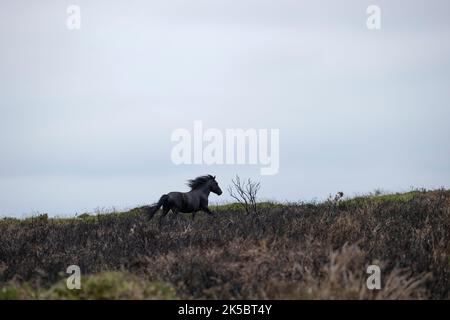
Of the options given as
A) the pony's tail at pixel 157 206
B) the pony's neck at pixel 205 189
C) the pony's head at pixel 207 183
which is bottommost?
the pony's tail at pixel 157 206

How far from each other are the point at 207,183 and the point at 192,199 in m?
1.44

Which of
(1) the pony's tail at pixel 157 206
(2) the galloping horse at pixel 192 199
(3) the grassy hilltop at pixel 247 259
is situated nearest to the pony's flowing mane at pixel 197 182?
(2) the galloping horse at pixel 192 199

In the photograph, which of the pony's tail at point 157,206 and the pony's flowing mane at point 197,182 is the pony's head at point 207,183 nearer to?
the pony's flowing mane at point 197,182

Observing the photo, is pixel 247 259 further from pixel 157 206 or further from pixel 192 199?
pixel 192 199

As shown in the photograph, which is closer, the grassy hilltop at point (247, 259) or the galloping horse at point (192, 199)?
the grassy hilltop at point (247, 259)

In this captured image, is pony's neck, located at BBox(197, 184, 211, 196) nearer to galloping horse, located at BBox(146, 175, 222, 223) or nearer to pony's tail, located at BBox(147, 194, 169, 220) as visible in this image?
galloping horse, located at BBox(146, 175, 222, 223)

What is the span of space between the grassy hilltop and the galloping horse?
4.56 metres

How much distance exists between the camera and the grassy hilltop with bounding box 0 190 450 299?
21.4 ft

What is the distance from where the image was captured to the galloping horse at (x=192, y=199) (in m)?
18.2

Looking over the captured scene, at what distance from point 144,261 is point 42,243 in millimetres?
4156

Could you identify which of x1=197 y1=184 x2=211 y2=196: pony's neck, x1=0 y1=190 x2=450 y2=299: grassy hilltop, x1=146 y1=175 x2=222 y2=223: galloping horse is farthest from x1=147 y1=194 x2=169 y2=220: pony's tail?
x1=0 y1=190 x2=450 y2=299: grassy hilltop
